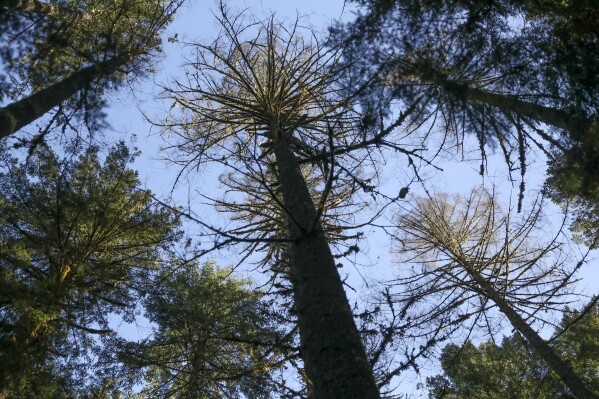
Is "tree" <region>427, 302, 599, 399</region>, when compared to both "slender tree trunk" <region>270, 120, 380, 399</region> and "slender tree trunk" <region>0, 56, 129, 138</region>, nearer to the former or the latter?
"slender tree trunk" <region>270, 120, 380, 399</region>

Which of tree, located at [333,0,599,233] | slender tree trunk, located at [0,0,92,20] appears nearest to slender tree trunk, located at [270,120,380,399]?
tree, located at [333,0,599,233]

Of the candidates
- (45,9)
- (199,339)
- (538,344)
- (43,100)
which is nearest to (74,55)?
(45,9)

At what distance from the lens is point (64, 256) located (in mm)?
8703

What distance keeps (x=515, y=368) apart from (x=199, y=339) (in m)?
7.91

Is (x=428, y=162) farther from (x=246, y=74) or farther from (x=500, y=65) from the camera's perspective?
(x=246, y=74)

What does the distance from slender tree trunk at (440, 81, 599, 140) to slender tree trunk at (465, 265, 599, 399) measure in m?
4.18

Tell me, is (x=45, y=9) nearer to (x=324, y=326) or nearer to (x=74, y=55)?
(x=74, y=55)

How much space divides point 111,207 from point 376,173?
5541 millimetres

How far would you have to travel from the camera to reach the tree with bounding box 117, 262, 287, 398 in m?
10.8

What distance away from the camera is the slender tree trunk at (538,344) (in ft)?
24.4

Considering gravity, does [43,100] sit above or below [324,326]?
above

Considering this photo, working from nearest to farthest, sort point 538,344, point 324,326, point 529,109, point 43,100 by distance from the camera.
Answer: point 324,326, point 529,109, point 43,100, point 538,344

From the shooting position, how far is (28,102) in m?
6.20

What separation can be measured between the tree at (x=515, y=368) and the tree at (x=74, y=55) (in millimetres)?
8919
